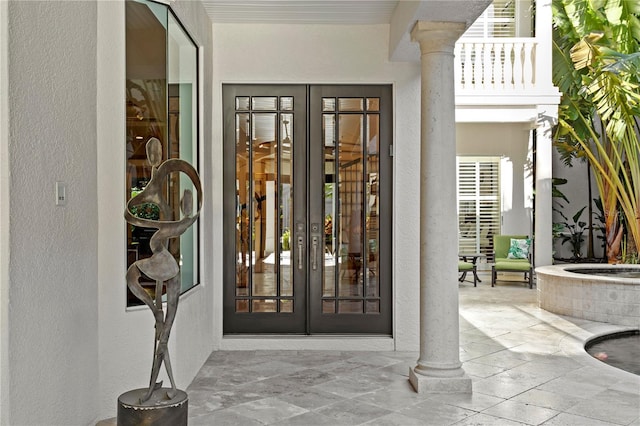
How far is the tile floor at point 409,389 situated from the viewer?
436 cm

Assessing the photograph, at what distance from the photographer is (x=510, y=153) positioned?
43.1 feet

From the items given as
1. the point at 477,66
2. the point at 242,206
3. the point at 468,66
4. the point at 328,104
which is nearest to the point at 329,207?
the point at 242,206

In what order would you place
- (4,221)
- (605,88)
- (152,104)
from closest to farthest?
(4,221)
(152,104)
(605,88)

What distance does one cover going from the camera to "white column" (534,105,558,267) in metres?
11.3

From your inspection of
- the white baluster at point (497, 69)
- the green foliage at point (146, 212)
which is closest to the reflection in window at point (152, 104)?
the green foliage at point (146, 212)

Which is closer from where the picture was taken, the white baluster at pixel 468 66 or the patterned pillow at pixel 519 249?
the white baluster at pixel 468 66

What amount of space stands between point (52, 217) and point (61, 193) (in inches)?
6.5

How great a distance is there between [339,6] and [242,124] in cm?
152

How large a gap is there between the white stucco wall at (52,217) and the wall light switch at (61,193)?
0.04 meters

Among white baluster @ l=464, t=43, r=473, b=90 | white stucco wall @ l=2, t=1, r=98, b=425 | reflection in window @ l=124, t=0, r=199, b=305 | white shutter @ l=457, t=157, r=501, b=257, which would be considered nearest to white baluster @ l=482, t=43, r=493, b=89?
white baluster @ l=464, t=43, r=473, b=90

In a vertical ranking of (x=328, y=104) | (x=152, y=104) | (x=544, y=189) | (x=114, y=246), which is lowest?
(x=114, y=246)

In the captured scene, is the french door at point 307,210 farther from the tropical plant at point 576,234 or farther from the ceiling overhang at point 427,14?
the tropical plant at point 576,234

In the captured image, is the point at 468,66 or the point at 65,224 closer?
the point at 65,224

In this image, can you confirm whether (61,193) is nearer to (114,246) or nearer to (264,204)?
(114,246)
